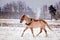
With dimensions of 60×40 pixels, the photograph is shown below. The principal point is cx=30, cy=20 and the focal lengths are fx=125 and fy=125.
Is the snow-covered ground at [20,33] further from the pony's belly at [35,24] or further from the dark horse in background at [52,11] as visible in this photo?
the dark horse in background at [52,11]

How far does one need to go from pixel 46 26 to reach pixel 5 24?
0.57 m

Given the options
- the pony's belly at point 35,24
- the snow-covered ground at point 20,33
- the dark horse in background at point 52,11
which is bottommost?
the snow-covered ground at point 20,33

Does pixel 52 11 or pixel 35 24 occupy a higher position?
pixel 52 11

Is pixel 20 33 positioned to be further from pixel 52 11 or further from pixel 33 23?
pixel 52 11

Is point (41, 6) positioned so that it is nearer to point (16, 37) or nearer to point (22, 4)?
point (22, 4)

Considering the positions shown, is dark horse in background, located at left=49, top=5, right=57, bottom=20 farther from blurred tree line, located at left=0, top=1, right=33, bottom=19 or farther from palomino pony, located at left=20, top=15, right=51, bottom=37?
blurred tree line, located at left=0, top=1, right=33, bottom=19

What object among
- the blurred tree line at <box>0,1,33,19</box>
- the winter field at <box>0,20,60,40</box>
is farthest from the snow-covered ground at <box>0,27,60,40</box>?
the blurred tree line at <box>0,1,33,19</box>

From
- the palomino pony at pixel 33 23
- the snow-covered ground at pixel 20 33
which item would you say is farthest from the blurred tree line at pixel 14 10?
the snow-covered ground at pixel 20 33

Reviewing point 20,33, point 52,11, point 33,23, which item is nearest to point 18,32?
point 20,33

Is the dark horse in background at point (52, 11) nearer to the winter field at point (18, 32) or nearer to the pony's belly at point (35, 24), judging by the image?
the winter field at point (18, 32)

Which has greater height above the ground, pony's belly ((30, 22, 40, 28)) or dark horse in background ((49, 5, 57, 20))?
dark horse in background ((49, 5, 57, 20))

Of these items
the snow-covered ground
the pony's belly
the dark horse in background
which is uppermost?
the dark horse in background

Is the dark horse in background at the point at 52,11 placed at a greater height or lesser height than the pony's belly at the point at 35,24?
greater

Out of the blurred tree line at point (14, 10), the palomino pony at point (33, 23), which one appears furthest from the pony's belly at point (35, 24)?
the blurred tree line at point (14, 10)
